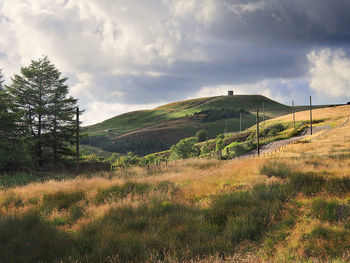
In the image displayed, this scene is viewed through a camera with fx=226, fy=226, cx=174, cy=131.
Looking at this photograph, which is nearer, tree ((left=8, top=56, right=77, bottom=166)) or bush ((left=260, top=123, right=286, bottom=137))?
tree ((left=8, top=56, right=77, bottom=166))

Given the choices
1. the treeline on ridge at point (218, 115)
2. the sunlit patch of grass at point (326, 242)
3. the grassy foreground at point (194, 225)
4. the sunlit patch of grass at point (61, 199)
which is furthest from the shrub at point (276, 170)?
the treeline on ridge at point (218, 115)

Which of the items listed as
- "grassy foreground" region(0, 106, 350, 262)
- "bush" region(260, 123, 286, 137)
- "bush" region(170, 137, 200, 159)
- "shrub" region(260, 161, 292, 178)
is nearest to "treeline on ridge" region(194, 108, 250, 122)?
"bush" region(260, 123, 286, 137)

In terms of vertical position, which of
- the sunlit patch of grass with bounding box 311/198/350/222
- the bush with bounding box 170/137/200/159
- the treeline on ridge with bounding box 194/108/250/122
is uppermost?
the treeline on ridge with bounding box 194/108/250/122

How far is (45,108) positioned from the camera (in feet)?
92.4

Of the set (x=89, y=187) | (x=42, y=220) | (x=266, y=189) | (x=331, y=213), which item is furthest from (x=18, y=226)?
(x=331, y=213)

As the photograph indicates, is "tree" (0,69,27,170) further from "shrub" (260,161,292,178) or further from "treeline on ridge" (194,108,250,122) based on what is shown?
"treeline on ridge" (194,108,250,122)

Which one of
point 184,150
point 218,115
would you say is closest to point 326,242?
point 184,150

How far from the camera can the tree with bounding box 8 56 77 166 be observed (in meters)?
28.1

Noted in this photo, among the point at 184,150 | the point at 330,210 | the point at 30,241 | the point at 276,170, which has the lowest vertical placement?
the point at 184,150

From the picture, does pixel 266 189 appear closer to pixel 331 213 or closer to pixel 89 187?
pixel 331 213

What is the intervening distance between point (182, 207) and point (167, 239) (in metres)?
1.95

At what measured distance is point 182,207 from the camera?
22.9ft

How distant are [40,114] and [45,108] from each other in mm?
1182

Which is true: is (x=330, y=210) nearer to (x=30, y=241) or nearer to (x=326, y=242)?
(x=326, y=242)
